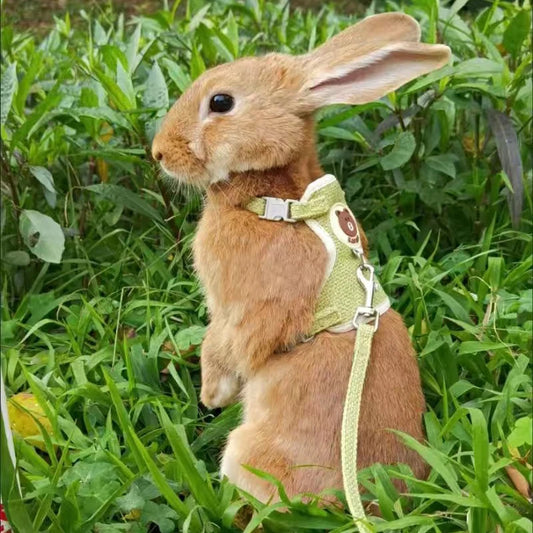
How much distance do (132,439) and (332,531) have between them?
57 centimetres

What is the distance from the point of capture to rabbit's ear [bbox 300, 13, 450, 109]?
217 centimetres

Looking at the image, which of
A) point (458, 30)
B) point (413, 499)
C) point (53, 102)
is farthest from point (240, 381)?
point (458, 30)

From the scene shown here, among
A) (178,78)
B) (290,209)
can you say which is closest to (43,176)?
(178,78)

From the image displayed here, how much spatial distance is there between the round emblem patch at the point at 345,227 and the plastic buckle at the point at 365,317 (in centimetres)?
17

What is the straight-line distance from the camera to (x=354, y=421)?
1936 mm

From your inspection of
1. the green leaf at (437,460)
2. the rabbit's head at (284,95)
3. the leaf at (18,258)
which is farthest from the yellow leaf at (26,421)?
the green leaf at (437,460)

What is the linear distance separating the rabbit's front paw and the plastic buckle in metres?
0.46

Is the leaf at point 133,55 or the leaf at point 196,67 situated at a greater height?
the leaf at point 133,55

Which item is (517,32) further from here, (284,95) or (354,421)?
(354,421)

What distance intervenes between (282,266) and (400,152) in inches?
45.3

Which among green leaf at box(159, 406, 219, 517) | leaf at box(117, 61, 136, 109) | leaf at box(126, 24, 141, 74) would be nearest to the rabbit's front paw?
green leaf at box(159, 406, 219, 517)

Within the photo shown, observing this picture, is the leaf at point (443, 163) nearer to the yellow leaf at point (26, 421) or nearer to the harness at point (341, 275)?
the harness at point (341, 275)

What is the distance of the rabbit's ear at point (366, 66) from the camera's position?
2.17 meters

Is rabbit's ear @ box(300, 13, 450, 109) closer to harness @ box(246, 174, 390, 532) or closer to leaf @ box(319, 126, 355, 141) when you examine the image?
harness @ box(246, 174, 390, 532)
